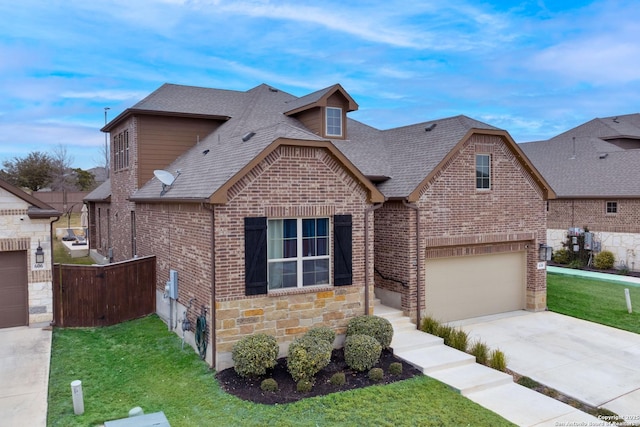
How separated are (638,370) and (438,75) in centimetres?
3434

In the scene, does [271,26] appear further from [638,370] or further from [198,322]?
[638,370]

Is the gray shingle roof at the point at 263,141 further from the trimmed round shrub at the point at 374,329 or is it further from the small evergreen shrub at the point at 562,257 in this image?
the small evergreen shrub at the point at 562,257

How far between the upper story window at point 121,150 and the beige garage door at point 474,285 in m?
12.6

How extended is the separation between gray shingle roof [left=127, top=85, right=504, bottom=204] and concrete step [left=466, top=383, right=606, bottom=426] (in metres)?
5.84

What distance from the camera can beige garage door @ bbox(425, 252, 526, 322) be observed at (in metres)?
13.8

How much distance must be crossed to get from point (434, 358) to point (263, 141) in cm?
631

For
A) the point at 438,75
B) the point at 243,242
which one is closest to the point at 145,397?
the point at 243,242

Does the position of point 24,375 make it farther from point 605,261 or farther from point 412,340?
point 605,261

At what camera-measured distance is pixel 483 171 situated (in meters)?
14.5

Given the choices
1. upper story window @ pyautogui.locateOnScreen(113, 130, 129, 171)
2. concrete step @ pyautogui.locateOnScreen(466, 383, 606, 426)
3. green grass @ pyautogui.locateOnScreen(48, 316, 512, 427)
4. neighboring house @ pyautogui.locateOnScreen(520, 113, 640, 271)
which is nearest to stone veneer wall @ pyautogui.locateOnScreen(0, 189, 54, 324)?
green grass @ pyautogui.locateOnScreen(48, 316, 512, 427)

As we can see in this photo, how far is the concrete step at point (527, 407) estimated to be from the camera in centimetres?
774

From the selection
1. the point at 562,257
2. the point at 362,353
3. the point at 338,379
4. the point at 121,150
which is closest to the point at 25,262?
the point at 121,150

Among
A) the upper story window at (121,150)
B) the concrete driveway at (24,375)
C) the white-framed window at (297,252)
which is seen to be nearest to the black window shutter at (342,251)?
the white-framed window at (297,252)

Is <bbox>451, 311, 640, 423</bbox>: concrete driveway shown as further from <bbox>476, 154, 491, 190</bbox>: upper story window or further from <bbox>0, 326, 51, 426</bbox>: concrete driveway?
<bbox>0, 326, 51, 426</bbox>: concrete driveway
